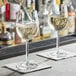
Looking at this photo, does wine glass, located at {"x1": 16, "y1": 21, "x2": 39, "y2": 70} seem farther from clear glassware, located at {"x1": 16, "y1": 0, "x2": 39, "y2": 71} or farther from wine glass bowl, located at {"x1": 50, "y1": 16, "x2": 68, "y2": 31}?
wine glass bowl, located at {"x1": 50, "y1": 16, "x2": 68, "y2": 31}

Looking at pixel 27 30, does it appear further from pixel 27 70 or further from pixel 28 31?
pixel 27 70

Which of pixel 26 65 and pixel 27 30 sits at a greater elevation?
pixel 27 30

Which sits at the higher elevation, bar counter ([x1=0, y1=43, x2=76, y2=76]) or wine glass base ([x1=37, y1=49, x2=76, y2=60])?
wine glass base ([x1=37, y1=49, x2=76, y2=60])

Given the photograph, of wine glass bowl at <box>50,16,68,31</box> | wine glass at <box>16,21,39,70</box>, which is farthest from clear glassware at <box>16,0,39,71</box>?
wine glass bowl at <box>50,16,68,31</box>

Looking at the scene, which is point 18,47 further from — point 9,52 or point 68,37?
point 68,37

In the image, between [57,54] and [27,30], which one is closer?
[27,30]

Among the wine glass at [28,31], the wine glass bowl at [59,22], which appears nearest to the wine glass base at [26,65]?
the wine glass at [28,31]

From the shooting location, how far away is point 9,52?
2.93 ft

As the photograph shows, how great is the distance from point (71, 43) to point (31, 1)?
0.77 feet

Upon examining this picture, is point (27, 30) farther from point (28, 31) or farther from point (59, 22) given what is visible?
point (59, 22)

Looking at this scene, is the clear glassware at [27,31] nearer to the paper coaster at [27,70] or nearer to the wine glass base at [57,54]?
Result: the paper coaster at [27,70]

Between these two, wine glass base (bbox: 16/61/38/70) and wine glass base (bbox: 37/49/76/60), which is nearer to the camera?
wine glass base (bbox: 16/61/38/70)

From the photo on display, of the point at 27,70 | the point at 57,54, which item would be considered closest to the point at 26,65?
the point at 27,70

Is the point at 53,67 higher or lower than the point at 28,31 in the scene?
lower
